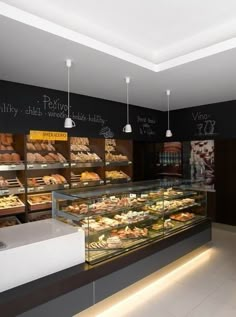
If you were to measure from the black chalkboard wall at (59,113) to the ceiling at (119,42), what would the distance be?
9.5 inches

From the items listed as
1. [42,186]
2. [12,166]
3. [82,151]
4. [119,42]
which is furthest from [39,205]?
[119,42]

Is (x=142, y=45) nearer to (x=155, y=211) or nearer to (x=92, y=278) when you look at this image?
(x=155, y=211)

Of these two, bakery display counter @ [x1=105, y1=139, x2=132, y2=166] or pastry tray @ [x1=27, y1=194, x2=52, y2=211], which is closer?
pastry tray @ [x1=27, y1=194, x2=52, y2=211]

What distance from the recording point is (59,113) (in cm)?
449

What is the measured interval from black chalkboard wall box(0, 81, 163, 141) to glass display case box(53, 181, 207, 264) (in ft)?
5.64

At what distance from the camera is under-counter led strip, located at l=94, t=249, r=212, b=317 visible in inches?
102

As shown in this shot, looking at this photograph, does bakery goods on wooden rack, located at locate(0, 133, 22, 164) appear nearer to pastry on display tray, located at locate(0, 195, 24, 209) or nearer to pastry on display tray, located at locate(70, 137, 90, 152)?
pastry on display tray, located at locate(0, 195, 24, 209)

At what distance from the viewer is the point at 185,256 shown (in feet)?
12.3

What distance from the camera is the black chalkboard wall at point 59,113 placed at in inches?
154

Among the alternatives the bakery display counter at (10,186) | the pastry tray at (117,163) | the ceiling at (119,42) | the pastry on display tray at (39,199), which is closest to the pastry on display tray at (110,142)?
the pastry tray at (117,163)

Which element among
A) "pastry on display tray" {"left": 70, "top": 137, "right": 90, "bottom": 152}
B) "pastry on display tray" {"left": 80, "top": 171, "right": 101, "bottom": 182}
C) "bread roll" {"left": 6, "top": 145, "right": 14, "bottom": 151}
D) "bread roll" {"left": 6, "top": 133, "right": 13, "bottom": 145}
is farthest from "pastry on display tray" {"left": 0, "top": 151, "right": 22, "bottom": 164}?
"pastry on display tray" {"left": 80, "top": 171, "right": 101, "bottom": 182}

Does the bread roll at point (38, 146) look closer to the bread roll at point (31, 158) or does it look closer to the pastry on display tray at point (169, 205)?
the bread roll at point (31, 158)

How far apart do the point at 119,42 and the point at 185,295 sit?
313 centimetres

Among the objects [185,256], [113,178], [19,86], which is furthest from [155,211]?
[19,86]
